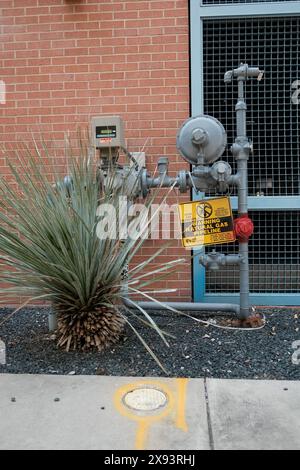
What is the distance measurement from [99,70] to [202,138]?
1.70 m

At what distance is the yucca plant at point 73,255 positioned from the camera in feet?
10.8

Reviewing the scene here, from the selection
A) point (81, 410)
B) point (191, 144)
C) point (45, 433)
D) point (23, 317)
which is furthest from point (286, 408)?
point (23, 317)

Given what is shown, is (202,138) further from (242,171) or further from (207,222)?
(207,222)

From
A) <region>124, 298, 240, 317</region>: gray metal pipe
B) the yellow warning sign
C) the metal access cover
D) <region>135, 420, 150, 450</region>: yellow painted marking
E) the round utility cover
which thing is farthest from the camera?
<region>124, 298, 240, 317</region>: gray metal pipe

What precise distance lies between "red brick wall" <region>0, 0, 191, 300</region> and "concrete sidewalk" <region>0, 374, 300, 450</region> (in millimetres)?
1969

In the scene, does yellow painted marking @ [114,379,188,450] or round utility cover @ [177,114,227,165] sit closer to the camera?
yellow painted marking @ [114,379,188,450]

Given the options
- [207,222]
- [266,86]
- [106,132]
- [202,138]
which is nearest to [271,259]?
[207,222]

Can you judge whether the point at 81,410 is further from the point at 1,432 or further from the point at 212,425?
the point at 212,425

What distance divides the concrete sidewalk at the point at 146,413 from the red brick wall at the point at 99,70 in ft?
6.46

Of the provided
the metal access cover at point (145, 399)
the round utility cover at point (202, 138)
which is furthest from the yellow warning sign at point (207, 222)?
the metal access cover at point (145, 399)

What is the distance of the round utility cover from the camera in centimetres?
385

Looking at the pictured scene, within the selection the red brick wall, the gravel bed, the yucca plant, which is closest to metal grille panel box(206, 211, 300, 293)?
the red brick wall

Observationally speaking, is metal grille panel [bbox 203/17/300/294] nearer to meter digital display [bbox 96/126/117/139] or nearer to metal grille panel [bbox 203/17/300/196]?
metal grille panel [bbox 203/17/300/196]

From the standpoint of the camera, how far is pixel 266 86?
15.7 feet
